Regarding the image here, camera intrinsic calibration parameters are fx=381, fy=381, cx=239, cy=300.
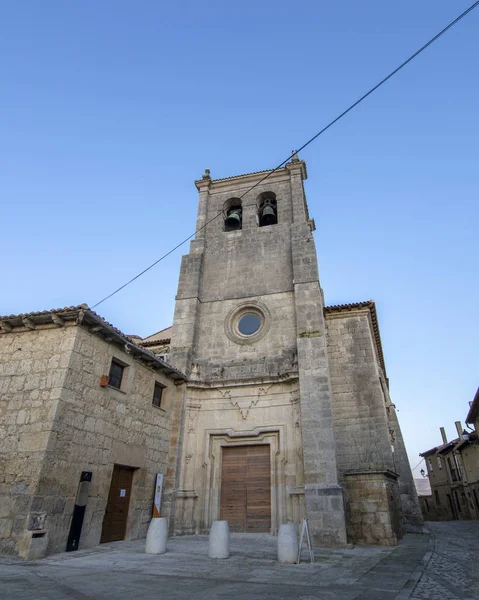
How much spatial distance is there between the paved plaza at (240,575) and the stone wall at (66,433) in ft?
2.77

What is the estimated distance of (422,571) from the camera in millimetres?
6598

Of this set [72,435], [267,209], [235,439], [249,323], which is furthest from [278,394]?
[267,209]

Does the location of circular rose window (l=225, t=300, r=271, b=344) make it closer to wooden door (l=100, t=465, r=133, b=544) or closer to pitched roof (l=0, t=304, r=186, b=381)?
pitched roof (l=0, t=304, r=186, b=381)

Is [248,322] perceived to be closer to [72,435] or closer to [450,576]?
[72,435]

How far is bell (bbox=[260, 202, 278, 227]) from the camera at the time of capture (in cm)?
1717

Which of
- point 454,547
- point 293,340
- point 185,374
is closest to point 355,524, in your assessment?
point 454,547

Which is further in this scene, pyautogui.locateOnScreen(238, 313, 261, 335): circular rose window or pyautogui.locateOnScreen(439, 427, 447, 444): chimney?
pyautogui.locateOnScreen(439, 427, 447, 444): chimney

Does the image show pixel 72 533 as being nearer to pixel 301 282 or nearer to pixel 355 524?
pixel 355 524

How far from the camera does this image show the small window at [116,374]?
1048 centimetres

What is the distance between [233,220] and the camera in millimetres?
17688

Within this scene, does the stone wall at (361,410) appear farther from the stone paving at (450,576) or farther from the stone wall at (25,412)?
the stone wall at (25,412)

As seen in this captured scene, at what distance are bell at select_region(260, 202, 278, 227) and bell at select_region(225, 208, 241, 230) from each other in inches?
42.7

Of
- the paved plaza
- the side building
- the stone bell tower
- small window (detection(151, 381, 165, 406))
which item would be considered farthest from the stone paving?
small window (detection(151, 381, 165, 406))

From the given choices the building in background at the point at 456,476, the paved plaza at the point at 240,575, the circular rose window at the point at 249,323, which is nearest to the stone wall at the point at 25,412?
the paved plaza at the point at 240,575
